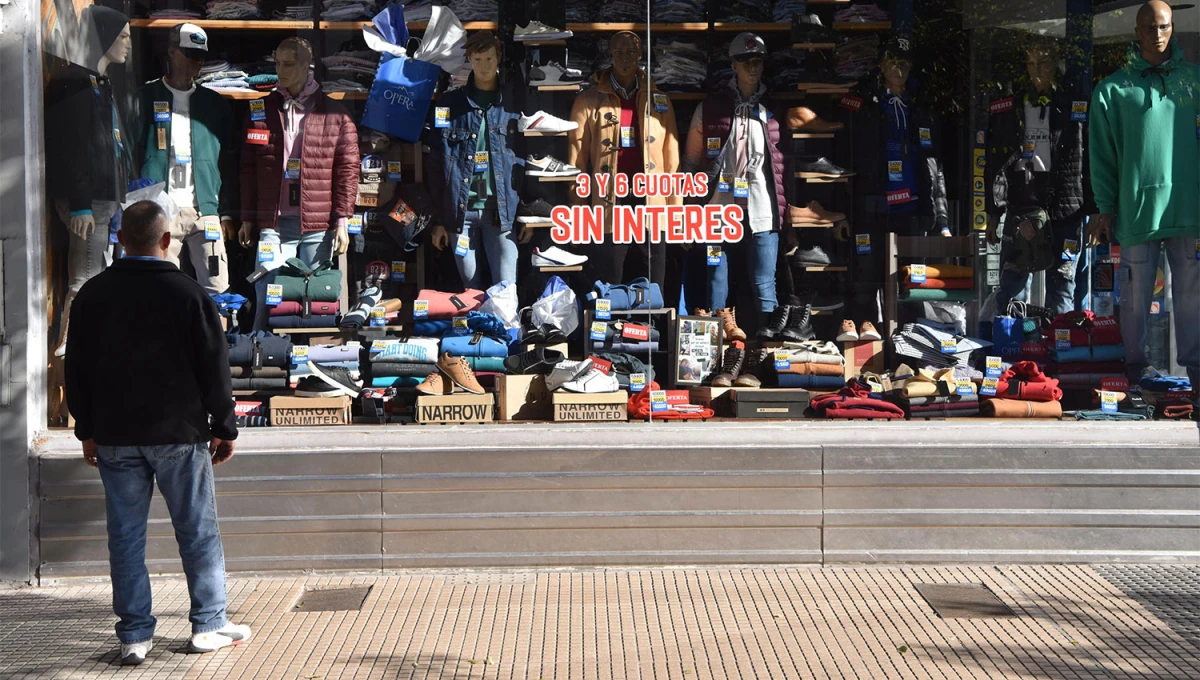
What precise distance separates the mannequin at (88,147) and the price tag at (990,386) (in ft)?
16.2

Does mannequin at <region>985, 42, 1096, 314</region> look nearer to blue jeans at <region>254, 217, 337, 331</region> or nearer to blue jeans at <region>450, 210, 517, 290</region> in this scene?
blue jeans at <region>450, 210, 517, 290</region>

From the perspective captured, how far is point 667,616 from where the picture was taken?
18.1 feet

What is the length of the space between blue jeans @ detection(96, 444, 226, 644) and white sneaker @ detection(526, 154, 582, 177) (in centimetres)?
281

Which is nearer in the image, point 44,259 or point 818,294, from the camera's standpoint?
point 44,259

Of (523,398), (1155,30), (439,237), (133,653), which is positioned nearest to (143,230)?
(133,653)

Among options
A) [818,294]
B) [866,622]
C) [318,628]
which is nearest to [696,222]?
[818,294]

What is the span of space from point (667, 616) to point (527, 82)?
3210mm

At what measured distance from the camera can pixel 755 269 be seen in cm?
718

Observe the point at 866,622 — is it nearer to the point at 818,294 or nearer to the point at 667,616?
the point at 667,616

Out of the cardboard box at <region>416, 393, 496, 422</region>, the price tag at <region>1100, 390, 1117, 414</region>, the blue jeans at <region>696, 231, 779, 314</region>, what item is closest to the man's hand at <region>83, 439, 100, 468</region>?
the cardboard box at <region>416, 393, 496, 422</region>

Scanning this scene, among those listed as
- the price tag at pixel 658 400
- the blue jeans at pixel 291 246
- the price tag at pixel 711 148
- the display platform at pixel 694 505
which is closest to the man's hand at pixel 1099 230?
the display platform at pixel 694 505

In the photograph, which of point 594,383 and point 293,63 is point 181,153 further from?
point 594,383

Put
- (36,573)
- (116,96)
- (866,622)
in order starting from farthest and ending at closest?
1. (116,96)
2. (36,573)
3. (866,622)

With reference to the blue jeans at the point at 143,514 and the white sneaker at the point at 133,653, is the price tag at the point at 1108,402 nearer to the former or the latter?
the blue jeans at the point at 143,514
